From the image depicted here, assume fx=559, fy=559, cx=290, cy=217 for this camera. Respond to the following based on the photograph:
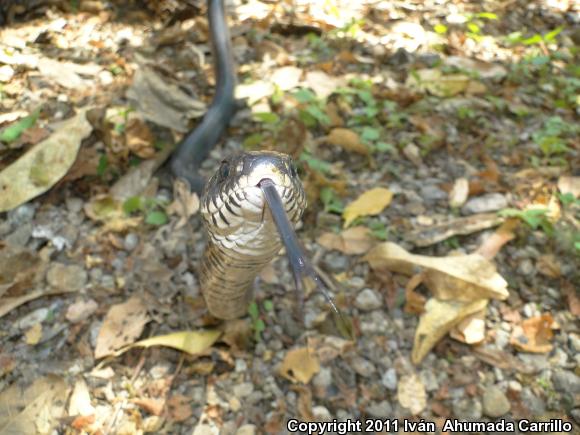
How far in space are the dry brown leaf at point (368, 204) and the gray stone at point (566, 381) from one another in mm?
1296

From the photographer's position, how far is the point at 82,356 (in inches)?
104

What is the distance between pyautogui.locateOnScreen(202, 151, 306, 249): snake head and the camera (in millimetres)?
1749

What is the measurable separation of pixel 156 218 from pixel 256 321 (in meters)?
0.92

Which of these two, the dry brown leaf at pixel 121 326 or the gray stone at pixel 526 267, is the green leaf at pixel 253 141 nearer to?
the dry brown leaf at pixel 121 326

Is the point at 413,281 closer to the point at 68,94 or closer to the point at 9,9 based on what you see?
the point at 68,94

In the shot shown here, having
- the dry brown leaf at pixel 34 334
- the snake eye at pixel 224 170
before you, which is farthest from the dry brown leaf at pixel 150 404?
the snake eye at pixel 224 170

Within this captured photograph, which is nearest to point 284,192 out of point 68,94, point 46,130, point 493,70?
point 46,130

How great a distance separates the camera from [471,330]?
2783 millimetres

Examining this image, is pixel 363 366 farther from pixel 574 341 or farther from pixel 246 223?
pixel 246 223

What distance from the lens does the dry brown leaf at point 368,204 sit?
3338mm

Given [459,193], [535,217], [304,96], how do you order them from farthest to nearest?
[304,96] → [459,193] → [535,217]

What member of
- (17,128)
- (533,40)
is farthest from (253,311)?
(533,40)

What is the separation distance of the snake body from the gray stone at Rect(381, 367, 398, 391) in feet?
2.96

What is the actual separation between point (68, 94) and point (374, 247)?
2.45 m
